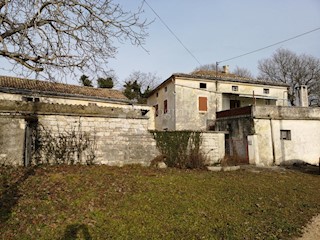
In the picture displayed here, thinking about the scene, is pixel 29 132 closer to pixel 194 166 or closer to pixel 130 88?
pixel 194 166

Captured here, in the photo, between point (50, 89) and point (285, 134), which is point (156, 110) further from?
point (285, 134)

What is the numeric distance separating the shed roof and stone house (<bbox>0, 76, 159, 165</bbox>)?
8.40 meters

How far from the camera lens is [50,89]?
2217 cm

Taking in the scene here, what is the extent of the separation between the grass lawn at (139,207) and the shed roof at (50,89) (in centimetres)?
1276

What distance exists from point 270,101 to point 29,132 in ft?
84.7

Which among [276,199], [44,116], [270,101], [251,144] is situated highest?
[270,101]

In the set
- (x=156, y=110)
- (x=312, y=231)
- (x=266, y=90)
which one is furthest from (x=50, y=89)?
(x=266, y=90)

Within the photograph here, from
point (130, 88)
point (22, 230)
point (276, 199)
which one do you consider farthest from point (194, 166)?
point (130, 88)

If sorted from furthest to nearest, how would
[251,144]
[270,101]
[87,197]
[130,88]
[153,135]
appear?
1. [130,88]
2. [270,101]
3. [251,144]
4. [153,135]
5. [87,197]

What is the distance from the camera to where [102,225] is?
5.52 meters

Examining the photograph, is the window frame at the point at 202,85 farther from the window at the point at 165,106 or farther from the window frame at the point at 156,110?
the window frame at the point at 156,110

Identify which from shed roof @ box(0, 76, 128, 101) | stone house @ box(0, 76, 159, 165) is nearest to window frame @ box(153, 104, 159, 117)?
shed roof @ box(0, 76, 128, 101)

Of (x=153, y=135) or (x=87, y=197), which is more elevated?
(x=153, y=135)

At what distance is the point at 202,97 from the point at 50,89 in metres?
14.3
